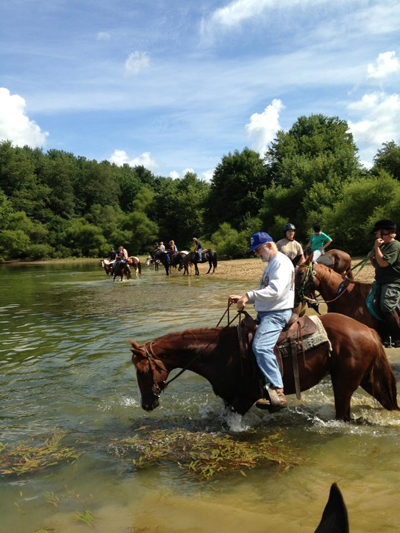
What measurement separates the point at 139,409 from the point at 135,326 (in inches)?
217

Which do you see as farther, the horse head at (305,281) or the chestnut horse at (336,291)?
the horse head at (305,281)

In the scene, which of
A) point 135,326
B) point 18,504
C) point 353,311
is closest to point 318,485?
point 18,504

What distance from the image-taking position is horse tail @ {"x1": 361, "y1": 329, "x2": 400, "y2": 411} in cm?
513

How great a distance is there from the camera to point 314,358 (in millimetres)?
5051

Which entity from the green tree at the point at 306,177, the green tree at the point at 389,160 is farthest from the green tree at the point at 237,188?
the green tree at the point at 389,160

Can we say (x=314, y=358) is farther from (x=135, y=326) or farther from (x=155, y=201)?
(x=155, y=201)

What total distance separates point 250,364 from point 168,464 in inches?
56.4

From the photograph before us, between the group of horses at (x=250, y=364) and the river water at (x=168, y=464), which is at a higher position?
the group of horses at (x=250, y=364)

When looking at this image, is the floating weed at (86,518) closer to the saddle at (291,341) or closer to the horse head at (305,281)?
the saddle at (291,341)

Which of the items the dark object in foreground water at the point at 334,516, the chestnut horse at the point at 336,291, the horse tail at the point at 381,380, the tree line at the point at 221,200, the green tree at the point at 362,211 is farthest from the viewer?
the tree line at the point at 221,200

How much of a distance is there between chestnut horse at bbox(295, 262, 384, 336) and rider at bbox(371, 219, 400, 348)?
31 centimetres

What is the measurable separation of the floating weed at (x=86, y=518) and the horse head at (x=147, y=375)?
151 centimetres

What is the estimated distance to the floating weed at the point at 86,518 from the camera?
3.61m

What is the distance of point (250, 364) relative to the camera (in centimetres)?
504
